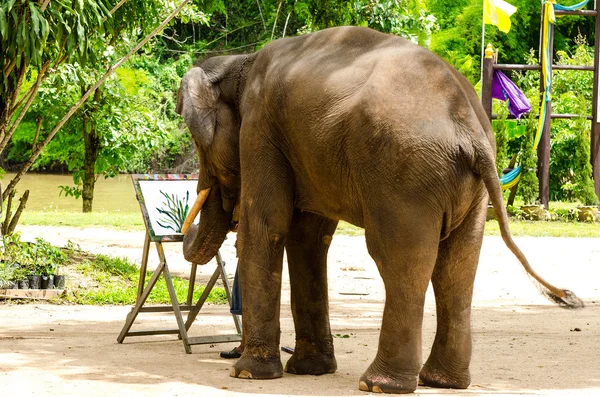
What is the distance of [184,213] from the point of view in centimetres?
866

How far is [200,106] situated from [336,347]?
91.1 inches

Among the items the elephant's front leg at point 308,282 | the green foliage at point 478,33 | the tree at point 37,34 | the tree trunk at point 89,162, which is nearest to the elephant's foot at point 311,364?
the elephant's front leg at point 308,282

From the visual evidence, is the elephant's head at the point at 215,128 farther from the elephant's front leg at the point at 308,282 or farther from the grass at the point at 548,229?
the grass at the point at 548,229

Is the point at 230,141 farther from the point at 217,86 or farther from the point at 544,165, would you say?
the point at 544,165

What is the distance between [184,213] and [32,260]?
11.0 feet

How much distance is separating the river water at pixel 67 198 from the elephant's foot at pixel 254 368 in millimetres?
19153

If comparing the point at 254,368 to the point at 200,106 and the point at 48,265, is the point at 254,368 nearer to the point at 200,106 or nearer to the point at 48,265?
the point at 200,106

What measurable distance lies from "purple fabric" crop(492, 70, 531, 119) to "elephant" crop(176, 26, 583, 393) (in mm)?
→ 14748

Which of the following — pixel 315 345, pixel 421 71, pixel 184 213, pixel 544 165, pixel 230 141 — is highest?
pixel 421 71

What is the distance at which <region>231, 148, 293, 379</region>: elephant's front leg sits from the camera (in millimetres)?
6770

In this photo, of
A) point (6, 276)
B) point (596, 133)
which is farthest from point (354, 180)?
point (596, 133)

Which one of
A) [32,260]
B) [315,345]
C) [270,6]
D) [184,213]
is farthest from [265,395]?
[270,6]

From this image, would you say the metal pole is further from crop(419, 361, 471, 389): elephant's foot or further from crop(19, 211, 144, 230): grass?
crop(419, 361, 471, 389): elephant's foot

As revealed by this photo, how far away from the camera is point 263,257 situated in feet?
22.4
